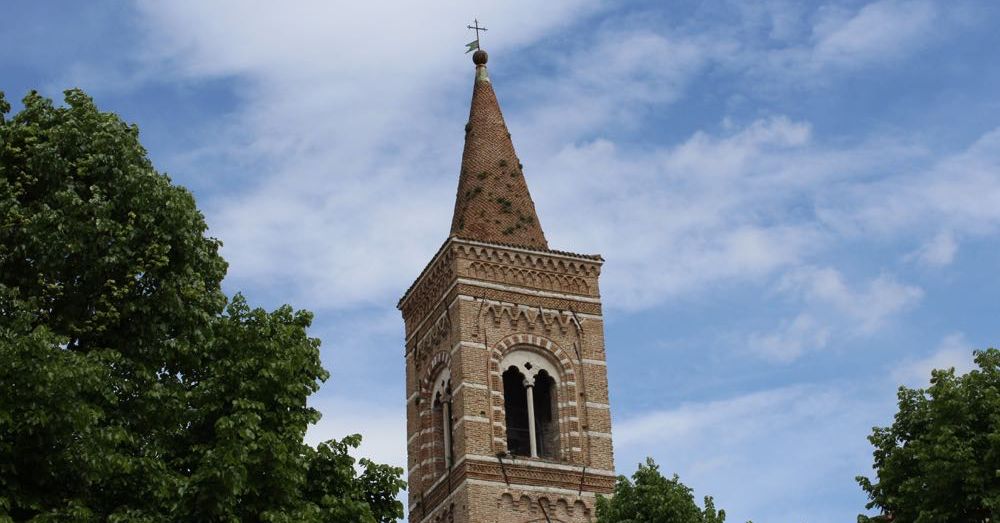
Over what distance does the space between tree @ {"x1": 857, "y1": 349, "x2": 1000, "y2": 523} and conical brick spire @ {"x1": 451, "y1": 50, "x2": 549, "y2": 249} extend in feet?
55.9

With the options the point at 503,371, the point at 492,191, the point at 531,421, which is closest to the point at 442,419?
the point at 503,371

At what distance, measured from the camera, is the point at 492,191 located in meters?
42.9

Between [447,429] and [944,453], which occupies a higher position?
[447,429]

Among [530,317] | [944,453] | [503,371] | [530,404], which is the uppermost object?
[530,317]

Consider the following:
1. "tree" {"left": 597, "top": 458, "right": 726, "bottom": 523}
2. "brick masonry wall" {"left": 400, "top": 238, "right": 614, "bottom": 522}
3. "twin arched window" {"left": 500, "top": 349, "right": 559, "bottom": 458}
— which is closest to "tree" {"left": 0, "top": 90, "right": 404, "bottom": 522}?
"tree" {"left": 597, "top": 458, "right": 726, "bottom": 523}

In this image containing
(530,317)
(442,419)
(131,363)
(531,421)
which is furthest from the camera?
(442,419)

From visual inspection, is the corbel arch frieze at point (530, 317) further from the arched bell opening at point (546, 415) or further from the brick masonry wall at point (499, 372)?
the arched bell opening at point (546, 415)

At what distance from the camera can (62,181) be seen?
20.3 metres

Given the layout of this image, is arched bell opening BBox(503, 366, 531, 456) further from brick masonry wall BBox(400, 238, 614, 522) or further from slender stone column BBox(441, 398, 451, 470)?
slender stone column BBox(441, 398, 451, 470)

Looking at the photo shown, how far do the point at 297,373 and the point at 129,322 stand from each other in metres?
2.40

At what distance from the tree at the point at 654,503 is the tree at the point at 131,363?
7.89 metres

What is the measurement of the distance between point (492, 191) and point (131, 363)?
78.7 feet

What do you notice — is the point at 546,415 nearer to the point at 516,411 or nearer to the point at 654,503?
the point at 516,411

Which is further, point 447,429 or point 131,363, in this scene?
point 447,429
